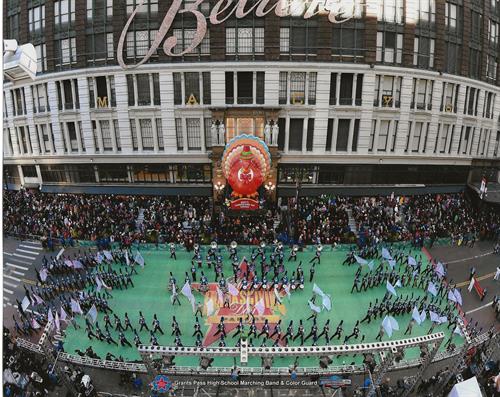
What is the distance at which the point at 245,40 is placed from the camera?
107 ft

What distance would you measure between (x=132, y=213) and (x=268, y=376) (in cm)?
1995

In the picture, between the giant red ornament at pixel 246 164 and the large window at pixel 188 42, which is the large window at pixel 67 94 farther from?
the giant red ornament at pixel 246 164

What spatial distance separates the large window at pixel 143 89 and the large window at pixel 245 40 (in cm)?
784

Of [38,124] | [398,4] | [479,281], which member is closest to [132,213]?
[38,124]

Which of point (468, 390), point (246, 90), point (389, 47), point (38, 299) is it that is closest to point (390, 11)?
point (389, 47)

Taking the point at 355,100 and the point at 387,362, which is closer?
the point at 387,362

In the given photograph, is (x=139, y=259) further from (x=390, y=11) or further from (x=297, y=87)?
(x=390, y=11)

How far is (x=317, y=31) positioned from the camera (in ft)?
106

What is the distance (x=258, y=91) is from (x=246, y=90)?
118 centimetres

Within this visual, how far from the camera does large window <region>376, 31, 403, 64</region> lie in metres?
33.5

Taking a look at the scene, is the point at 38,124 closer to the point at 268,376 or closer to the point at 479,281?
the point at 268,376

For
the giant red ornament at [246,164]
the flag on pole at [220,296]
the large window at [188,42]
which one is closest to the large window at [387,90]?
the giant red ornament at [246,164]

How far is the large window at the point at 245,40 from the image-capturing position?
32.3 meters

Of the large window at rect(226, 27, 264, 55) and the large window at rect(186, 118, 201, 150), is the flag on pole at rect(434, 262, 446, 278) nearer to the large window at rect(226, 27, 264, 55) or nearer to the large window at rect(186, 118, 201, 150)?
the large window at rect(186, 118, 201, 150)
